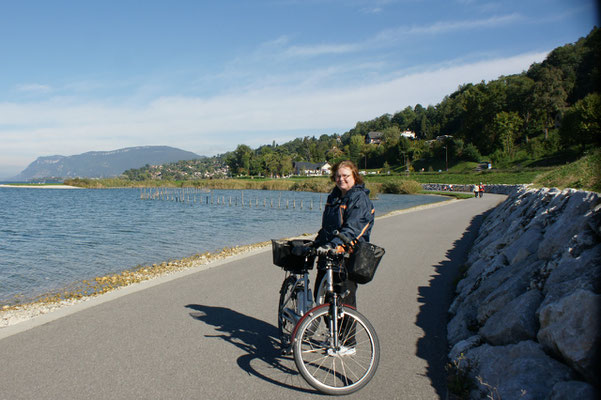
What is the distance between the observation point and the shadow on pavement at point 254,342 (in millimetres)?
3932

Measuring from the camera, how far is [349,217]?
386cm

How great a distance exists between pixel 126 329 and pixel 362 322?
10.8ft

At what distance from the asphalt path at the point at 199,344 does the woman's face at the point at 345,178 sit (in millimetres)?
1879

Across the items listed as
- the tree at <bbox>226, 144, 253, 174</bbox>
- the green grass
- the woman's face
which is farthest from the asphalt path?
the tree at <bbox>226, 144, 253, 174</bbox>

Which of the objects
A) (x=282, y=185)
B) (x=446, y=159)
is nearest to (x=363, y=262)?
(x=282, y=185)

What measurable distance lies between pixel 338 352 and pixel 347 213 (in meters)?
1.31

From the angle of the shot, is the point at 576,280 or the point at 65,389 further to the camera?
the point at 65,389

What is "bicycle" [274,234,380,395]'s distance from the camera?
3566 mm

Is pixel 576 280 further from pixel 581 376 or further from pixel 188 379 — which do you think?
pixel 188 379

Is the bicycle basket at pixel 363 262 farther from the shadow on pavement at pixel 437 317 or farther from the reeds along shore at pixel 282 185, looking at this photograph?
the reeds along shore at pixel 282 185

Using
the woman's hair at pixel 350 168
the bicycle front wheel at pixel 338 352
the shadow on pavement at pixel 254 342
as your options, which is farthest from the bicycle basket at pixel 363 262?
the shadow on pavement at pixel 254 342

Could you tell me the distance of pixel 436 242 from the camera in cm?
1251

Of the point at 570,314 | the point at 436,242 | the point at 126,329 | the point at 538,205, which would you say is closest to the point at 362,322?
the point at 570,314

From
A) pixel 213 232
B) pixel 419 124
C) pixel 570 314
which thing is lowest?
pixel 213 232
